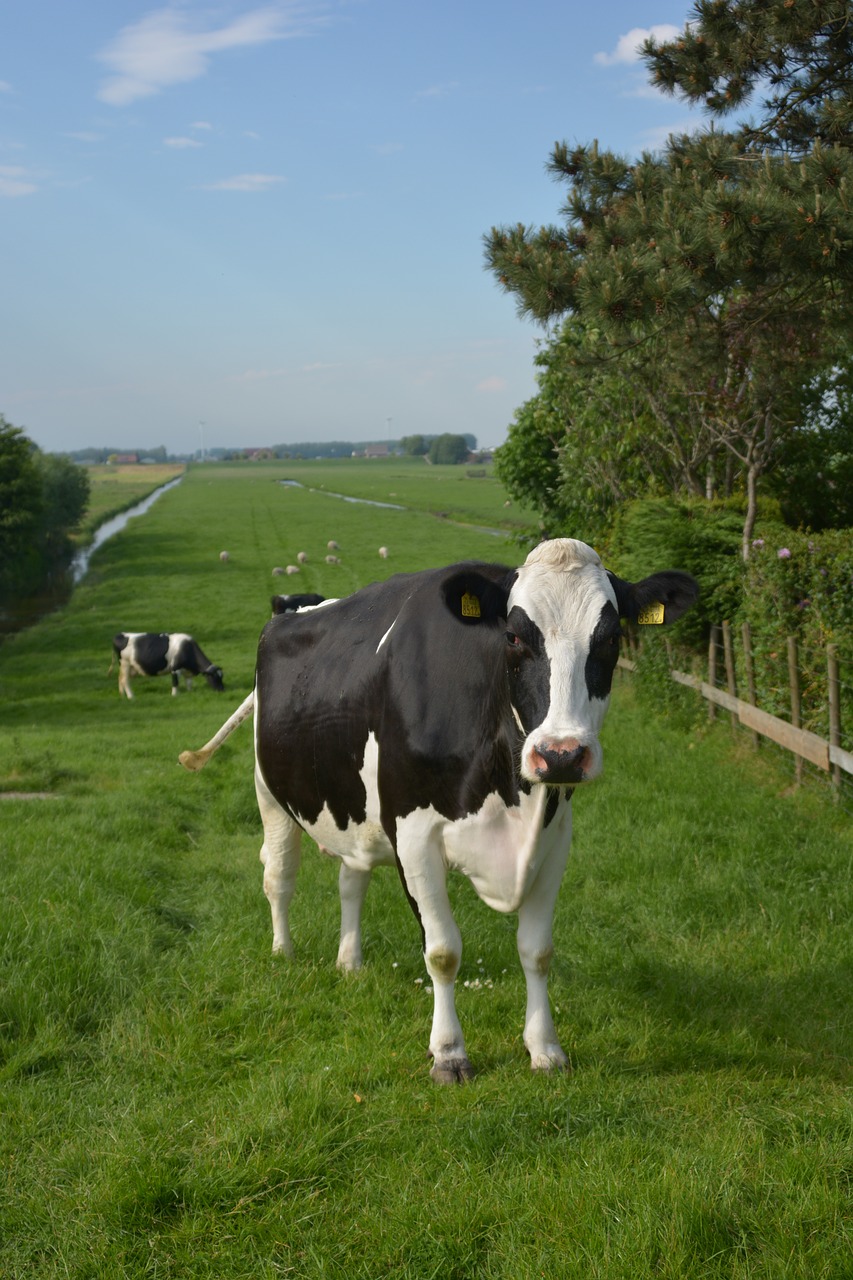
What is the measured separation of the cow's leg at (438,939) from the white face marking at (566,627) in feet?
3.32

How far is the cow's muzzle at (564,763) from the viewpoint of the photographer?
3680 millimetres

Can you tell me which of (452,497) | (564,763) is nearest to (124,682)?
(564,763)

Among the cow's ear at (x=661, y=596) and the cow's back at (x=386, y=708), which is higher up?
the cow's ear at (x=661, y=596)

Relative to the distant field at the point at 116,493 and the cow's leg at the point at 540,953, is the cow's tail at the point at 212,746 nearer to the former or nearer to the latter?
the cow's leg at the point at 540,953

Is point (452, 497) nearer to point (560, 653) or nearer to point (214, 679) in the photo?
point (214, 679)

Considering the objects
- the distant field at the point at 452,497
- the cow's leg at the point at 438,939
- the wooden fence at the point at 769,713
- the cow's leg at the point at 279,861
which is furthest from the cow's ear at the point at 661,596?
the distant field at the point at 452,497

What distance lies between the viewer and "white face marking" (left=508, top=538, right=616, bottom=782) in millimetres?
3748

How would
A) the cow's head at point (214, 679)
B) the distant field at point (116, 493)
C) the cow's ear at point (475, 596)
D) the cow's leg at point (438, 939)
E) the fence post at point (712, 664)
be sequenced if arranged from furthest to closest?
1. the distant field at point (116, 493)
2. the cow's head at point (214, 679)
3. the fence post at point (712, 664)
4. the cow's leg at point (438, 939)
5. the cow's ear at point (475, 596)

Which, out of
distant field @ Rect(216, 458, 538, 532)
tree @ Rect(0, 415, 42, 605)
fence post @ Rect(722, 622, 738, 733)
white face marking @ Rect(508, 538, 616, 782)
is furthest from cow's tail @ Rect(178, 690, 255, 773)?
distant field @ Rect(216, 458, 538, 532)

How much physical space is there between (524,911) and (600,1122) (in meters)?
0.96

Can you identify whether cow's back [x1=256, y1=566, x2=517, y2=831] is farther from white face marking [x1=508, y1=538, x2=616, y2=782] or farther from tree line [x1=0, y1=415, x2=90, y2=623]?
tree line [x1=0, y1=415, x2=90, y2=623]

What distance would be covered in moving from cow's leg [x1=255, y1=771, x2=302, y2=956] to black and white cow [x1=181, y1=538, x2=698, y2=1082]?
629 mm

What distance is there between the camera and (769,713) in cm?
957

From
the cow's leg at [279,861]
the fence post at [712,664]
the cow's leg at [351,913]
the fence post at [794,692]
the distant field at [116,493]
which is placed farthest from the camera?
the distant field at [116,493]
